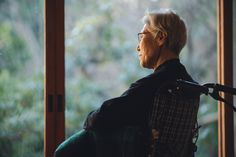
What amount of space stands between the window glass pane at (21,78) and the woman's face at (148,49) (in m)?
0.74

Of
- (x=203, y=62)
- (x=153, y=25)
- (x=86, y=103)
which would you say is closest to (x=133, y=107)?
(x=153, y=25)

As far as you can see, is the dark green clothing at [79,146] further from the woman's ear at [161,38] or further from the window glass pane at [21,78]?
the window glass pane at [21,78]

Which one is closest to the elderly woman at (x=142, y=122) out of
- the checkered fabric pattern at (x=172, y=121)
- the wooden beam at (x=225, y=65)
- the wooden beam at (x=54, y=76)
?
the checkered fabric pattern at (x=172, y=121)

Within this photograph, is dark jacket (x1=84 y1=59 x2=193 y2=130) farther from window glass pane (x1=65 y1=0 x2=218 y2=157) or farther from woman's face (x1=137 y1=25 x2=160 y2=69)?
window glass pane (x1=65 y1=0 x2=218 y2=157)

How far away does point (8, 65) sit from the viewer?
2104 mm

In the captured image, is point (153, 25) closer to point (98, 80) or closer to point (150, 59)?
point (150, 59)

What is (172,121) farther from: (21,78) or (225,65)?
(225,65)

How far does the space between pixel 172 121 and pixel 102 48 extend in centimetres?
89

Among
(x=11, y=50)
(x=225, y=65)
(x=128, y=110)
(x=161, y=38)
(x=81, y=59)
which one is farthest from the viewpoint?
(x=225, y=65)

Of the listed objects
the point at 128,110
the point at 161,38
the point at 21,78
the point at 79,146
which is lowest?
the point at 79,146

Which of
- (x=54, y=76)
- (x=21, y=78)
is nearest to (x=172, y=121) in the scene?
(x=54, y=76)

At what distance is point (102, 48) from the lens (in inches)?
88.7

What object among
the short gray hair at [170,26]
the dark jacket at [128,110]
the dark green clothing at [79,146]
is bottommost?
the dark green clothing at [79,146]

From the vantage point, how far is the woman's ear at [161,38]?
1.54 meters
